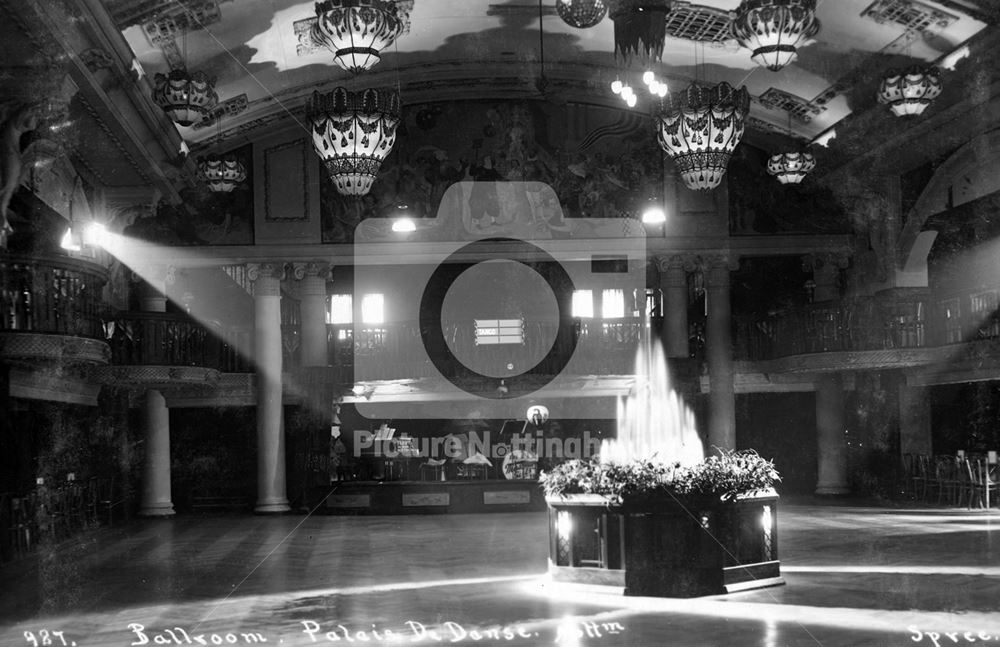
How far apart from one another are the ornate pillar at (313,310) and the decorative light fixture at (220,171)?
336 centimetres

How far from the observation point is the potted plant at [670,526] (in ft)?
35.6

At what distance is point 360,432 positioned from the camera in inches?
987

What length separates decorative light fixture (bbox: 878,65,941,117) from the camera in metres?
15.2

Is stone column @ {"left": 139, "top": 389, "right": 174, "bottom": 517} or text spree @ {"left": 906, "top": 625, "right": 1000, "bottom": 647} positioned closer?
text spree @ {"left": 906, "top": 625, "right": 1000, "bottom": 647}

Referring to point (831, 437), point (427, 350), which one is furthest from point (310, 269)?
point (831, 437)

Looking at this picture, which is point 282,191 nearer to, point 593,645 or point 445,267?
point 445,267

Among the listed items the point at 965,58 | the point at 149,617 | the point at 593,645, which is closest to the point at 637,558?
the point at 593,645

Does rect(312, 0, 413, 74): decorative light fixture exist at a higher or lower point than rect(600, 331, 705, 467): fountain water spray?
higher

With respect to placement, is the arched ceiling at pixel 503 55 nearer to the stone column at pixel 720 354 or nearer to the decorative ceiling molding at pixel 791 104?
the decorative ceiling molding at pixel 791 104

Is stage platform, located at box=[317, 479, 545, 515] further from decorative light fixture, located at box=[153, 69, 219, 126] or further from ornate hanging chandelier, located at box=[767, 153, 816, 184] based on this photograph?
decorative light fixture, located at box=[153, 69, 219, 126]

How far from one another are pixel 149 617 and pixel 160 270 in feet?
44.8

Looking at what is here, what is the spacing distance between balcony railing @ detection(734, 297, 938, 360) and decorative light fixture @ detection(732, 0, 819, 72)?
10.9m

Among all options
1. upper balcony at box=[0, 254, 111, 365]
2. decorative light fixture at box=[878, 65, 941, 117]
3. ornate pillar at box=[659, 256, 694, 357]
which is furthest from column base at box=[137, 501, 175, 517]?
decorative light fixture at box=[878, 65, 941, 117]

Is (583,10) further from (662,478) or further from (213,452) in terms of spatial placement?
(213,452)
